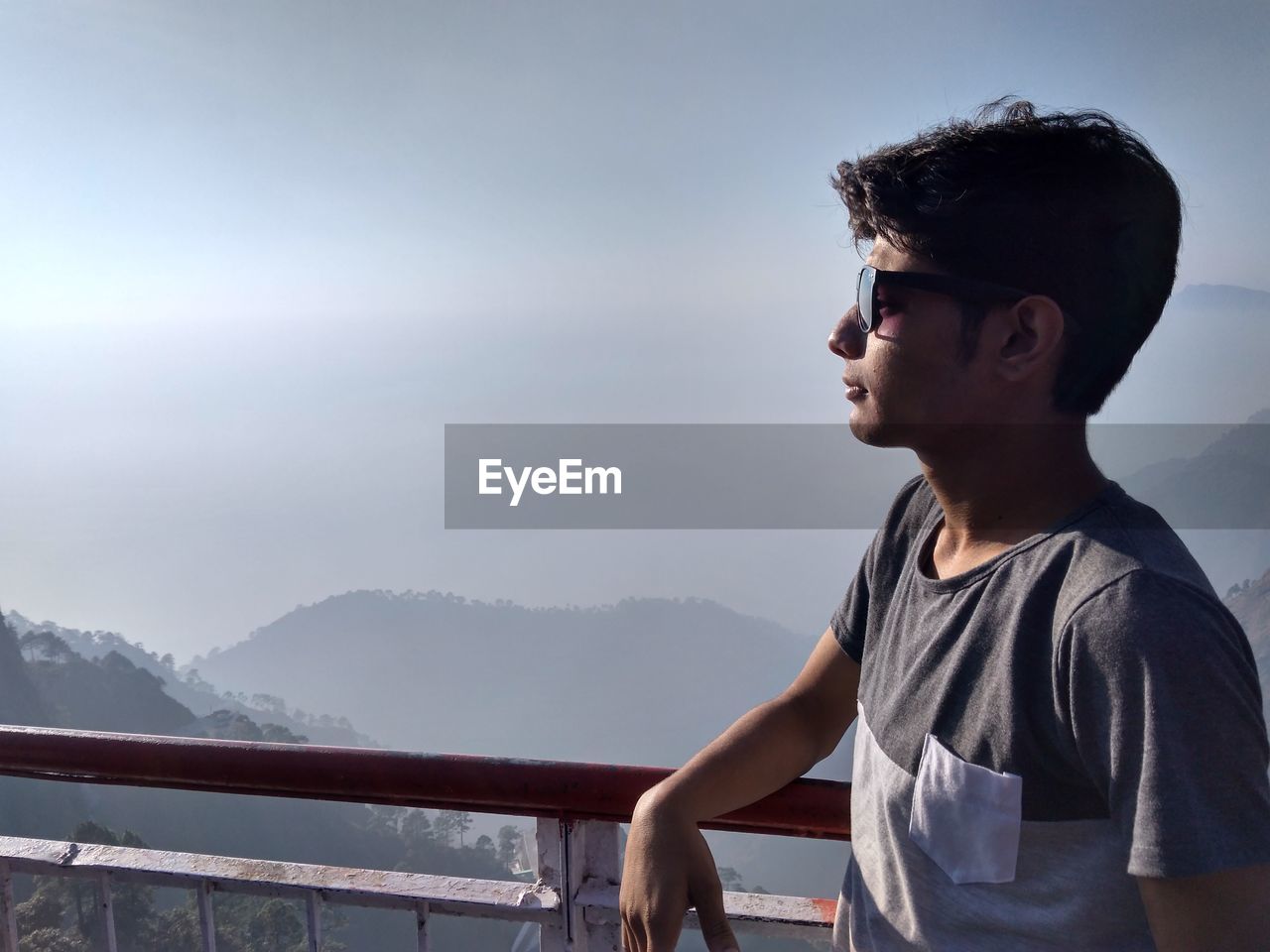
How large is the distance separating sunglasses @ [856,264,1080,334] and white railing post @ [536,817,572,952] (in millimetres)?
872

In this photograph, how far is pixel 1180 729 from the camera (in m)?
0.70

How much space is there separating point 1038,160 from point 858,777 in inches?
30.5

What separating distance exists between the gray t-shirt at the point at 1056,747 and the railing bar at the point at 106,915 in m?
1.26

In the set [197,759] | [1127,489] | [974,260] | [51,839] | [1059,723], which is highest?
[974,260]

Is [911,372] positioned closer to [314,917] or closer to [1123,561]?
[1123,561]

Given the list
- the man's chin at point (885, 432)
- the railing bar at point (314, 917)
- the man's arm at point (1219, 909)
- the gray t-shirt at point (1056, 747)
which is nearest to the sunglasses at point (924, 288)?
the man's chin at point (885, 432)

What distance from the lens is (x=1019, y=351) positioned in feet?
3.37

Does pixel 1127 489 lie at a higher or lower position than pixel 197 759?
higher

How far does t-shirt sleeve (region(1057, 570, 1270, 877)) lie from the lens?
2.30 feet

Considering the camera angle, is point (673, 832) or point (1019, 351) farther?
point (673, 832)

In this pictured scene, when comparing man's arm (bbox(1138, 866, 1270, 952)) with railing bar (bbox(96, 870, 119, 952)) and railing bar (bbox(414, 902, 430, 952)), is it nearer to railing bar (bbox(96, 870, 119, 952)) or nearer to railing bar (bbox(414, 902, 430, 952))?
railing bar (bbox(414, 902, 430, 952))

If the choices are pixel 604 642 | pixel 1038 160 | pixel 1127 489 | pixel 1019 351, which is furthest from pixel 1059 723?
pixel 604 642

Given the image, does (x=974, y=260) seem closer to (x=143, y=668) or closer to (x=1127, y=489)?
(x=1127, y=489)

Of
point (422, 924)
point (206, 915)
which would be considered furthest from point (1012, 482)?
point (206, 915)
